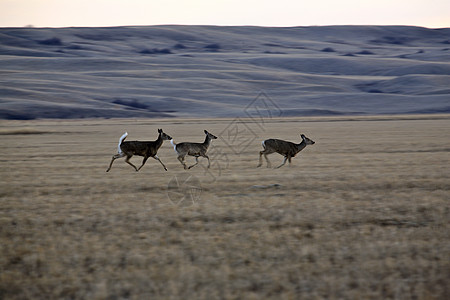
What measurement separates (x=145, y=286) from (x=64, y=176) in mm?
10229

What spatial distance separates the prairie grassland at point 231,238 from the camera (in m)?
6.07

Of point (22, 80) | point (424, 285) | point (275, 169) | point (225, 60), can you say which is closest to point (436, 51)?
point (225, 60)

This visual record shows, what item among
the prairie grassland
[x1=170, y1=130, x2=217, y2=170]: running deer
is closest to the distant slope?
[x1=170, y1=130, x2=217, y2=170]: running deer

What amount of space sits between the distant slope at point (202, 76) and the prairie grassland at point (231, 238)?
66701 mm

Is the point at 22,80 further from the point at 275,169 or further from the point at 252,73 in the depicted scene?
the point at 275,169

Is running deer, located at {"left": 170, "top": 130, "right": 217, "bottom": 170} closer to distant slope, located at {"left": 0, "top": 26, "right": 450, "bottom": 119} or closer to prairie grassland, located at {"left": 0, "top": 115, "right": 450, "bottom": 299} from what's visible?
prairie grassland, located at {"left": 0, "top": 115, "right": 450, "bottom": 299}

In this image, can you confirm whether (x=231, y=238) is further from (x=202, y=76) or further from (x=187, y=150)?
(x=202, y=76)

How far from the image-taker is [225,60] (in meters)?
142

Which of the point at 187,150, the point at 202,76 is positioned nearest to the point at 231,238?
the point at 187,150

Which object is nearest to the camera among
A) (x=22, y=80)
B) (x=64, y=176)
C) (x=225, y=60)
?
(x=64, y=176)

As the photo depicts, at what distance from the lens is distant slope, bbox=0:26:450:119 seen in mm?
88062

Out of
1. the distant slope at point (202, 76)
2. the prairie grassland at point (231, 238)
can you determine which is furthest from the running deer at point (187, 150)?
the distant slope at point (202, 76)

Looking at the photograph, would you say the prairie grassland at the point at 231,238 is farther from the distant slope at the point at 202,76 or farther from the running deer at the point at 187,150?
the distant slope at the point at 202,76

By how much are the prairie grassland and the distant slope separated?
66.7 m
